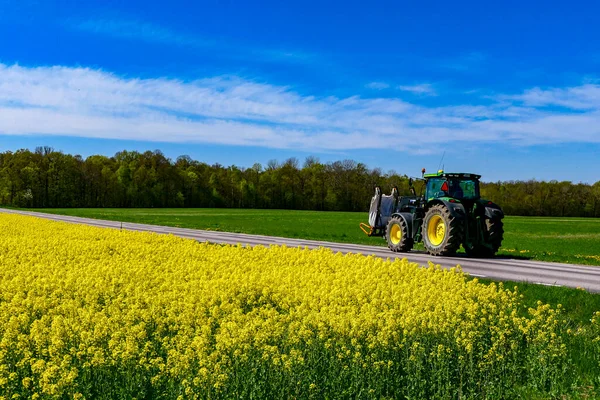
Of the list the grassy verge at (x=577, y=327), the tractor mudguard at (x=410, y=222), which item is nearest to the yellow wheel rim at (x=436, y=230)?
the tractor mudguard at (x=410, y=222)

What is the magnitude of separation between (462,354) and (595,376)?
1.77 metres

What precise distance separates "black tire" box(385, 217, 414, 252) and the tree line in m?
81.7

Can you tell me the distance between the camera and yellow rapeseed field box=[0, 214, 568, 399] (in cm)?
630

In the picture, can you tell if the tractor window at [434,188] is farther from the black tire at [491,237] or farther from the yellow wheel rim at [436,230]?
the black tire at [491,237]

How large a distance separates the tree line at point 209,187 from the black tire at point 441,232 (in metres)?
83.6

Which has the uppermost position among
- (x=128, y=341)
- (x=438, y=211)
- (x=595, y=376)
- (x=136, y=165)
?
(x=136, y=165)

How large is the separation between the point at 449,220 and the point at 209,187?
10877 centimetres

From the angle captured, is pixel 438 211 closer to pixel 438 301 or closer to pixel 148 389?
pixel 438 301

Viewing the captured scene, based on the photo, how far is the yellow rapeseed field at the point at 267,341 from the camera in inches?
248

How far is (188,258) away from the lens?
53.6 feet

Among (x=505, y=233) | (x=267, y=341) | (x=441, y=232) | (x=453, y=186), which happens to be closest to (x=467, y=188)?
(x=453, y=186)

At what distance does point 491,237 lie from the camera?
61.3 ft

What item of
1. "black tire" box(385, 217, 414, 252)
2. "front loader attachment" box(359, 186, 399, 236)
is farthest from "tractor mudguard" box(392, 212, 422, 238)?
"front loader attachment" box(359, 186, 399, 236)

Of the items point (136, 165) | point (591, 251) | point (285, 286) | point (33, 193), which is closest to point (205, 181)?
point (136, 165)
